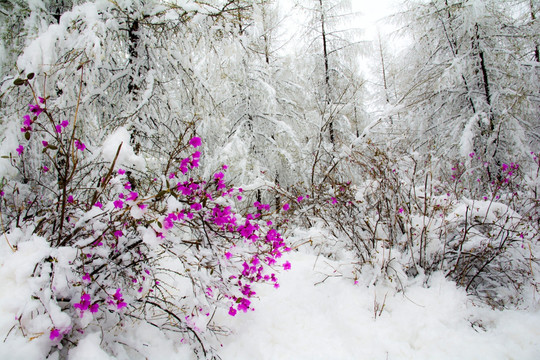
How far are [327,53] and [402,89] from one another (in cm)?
259

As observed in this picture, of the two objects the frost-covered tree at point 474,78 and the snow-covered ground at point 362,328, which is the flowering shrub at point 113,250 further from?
the frost-covered tree at point 474,78

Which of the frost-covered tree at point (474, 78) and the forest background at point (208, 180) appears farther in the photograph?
the frost-covered tree at point (474, 78)

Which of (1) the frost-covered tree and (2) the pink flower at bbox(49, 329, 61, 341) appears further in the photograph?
(1) the frost-covered tree

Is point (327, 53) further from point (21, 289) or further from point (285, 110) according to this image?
point (21, 289)

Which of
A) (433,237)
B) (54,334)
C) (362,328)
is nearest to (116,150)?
(54,334)

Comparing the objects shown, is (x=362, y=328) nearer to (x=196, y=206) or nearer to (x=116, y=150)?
(x=196, y=206)

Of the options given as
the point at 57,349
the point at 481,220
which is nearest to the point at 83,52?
the point at 57,349

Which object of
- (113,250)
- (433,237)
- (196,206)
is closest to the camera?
(196,206)

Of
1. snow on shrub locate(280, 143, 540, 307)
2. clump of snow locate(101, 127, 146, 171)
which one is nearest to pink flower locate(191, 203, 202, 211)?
clump of snow locate(101, 127, 146, 171)

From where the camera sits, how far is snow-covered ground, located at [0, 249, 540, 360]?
6.22ft

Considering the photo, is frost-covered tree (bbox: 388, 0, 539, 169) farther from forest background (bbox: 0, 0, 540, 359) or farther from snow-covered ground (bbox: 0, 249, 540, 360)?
snow-covered ground (bbox: 0, 249, 540, 360)

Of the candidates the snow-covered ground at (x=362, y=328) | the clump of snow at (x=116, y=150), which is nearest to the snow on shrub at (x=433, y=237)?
the snow-covered ground at (x=362, y=328)

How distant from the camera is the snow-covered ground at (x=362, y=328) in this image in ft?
6.22

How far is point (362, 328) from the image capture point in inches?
86.7
